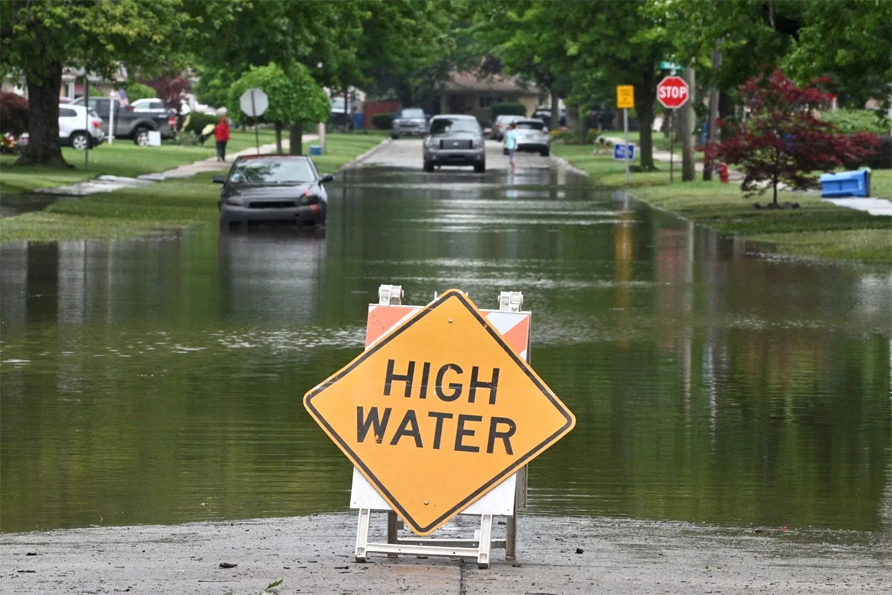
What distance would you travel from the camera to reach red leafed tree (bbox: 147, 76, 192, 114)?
9494 centimetres

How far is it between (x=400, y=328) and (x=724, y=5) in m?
19.7

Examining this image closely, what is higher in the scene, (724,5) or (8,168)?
(724,5)

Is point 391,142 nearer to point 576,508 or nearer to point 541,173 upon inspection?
point 541,173

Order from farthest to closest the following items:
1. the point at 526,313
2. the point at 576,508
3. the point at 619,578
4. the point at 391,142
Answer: the point at 391,142
the point at 576,508
the point at 526,313
the point at 619,578

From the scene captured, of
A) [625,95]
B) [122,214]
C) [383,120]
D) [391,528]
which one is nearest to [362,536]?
[391,528]

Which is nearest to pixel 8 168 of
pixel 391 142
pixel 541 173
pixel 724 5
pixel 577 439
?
pixel 541 173

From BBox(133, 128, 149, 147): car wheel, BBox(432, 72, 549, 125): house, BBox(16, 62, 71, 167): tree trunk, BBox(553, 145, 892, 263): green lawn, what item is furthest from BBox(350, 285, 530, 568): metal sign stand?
BBox(432, 72, 549, 125): house

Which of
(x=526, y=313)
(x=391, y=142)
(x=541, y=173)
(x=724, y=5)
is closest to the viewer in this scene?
(x=526, y=313)

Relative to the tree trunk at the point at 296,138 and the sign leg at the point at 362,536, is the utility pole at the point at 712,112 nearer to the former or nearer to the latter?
the tree trunk at the point at 296,138

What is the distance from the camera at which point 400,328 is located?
21.6 feet

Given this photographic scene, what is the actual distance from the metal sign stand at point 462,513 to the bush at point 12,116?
52.2 m

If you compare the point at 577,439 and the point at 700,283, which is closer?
the point at 577,439

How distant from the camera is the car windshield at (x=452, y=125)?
53969 mm

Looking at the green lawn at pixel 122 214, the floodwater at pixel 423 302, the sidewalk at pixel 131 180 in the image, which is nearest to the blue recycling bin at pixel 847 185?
the green lawn at pixel 122 214
